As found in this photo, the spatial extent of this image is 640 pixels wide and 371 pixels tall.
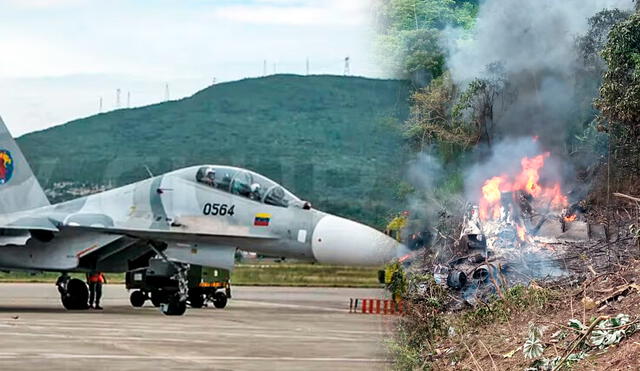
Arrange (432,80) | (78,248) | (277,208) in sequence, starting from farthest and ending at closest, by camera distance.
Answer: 1. (78,248)
2. (277,208)
3. (432,80)

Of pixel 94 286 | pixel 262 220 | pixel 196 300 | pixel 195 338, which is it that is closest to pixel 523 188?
pixel 195 338

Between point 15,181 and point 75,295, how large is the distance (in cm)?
344

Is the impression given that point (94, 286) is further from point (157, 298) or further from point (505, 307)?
point (505, 307)

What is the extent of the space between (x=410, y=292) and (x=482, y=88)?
5.49ft

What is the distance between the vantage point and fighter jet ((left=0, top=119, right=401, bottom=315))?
2325cm

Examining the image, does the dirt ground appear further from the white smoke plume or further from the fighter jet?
the fighter jet

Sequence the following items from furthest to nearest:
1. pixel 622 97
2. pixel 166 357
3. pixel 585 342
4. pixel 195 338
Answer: pixel 195 338, pixel 166 357, pixel 585 342, pixel 622 97

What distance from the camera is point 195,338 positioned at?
16.6 m

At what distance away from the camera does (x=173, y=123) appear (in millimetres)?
26016

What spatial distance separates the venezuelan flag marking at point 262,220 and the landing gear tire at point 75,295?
5.41 m

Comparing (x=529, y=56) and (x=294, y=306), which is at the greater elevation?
(x=529, y=56)

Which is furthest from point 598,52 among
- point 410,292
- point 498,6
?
point 410,292

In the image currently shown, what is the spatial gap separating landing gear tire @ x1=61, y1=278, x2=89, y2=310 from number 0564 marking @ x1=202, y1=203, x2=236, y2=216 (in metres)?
4.53

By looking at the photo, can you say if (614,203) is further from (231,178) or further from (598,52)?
(231,178)
